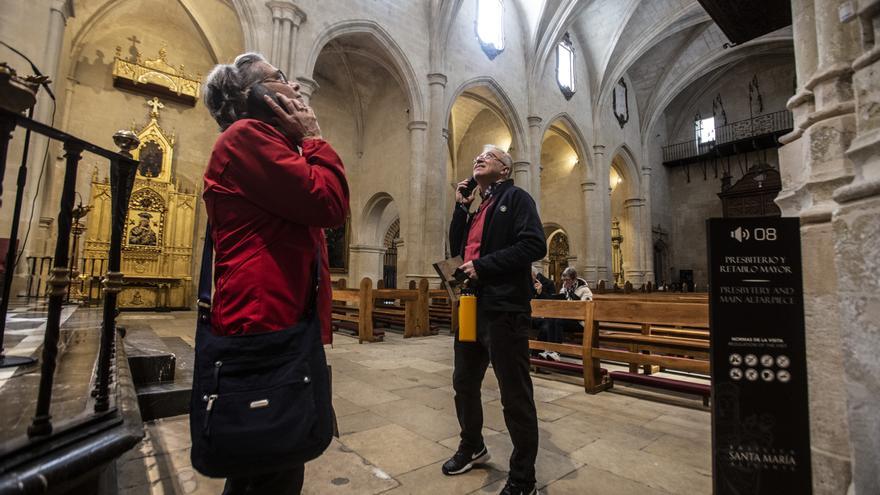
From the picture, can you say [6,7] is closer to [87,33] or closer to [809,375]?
[87,33]

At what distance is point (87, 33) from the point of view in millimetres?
10266

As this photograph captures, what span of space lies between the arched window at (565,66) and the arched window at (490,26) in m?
3.16

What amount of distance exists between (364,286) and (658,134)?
68.9ft

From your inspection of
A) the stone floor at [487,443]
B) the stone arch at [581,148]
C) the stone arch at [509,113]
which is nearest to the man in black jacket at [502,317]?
the stone floor at [487,443]

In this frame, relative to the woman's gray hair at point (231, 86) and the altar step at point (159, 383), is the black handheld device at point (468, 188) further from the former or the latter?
the altar step at point (159, 383)

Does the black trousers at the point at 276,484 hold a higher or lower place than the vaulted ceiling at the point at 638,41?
lower

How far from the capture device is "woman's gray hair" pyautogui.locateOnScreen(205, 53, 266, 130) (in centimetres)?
122

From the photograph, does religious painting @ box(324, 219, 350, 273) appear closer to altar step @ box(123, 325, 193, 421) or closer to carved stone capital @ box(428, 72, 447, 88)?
carved stone capital @ box(428, 72, 447, 88)

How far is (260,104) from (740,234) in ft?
5.67

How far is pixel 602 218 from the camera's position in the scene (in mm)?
17016

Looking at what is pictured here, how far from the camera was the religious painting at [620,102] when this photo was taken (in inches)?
742

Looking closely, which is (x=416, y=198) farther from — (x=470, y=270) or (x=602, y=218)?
(x=470, y=270)

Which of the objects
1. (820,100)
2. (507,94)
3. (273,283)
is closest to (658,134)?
(507,94)

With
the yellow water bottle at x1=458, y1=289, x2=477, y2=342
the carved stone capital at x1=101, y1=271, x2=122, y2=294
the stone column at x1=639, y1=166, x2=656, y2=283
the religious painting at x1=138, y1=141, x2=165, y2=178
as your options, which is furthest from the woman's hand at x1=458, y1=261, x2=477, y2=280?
the stone column at x1=639, y1=166, x2=656, y2=283
